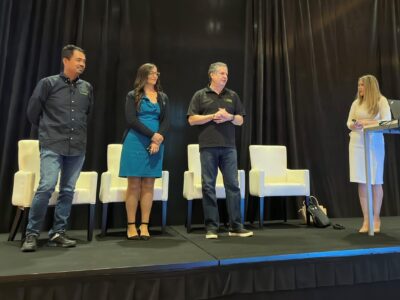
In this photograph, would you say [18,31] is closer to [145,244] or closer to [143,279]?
[145,244]

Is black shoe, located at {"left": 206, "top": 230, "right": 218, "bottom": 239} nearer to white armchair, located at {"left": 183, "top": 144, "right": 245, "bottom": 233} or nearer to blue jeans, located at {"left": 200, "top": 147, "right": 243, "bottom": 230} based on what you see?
blue jeans, located at {"left": 200, "top": 147, "right": 243, "bottom": 230}

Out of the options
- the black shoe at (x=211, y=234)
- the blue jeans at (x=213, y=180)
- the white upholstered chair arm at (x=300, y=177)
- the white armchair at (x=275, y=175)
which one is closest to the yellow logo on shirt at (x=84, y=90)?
the blue jeans at (x=213, y=180)

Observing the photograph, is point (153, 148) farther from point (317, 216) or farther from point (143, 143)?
point (317, 216)

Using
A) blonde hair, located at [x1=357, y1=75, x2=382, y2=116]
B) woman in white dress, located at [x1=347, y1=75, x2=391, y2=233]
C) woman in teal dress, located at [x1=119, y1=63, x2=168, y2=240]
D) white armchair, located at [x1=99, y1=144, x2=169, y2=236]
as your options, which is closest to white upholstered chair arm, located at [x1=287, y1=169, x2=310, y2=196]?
woman in white dress, located at [x1=347, y1=75, x2=391, y2=233]

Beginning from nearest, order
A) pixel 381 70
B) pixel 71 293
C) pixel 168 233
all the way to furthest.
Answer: pixel 71 293
pixel 168 233
pixel 381 70

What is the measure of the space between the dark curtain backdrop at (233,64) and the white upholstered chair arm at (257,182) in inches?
18.4

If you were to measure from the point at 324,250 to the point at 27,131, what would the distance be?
3.00 meters

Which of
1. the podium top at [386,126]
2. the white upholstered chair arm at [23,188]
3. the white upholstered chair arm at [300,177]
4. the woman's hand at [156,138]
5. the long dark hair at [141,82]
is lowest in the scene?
the white upholstered chair arm at [23,188]

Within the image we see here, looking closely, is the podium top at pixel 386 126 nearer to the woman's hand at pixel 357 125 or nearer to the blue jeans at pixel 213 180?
the woman's hand at pixel 357 125

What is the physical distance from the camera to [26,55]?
3.58m

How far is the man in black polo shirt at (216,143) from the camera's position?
287 cm

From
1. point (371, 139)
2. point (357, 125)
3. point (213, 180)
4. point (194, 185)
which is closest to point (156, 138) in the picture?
point (213, 180)

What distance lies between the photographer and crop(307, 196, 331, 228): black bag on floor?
3.55 m

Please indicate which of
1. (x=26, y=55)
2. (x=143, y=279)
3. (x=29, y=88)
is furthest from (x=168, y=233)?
(x=26, y=55)
